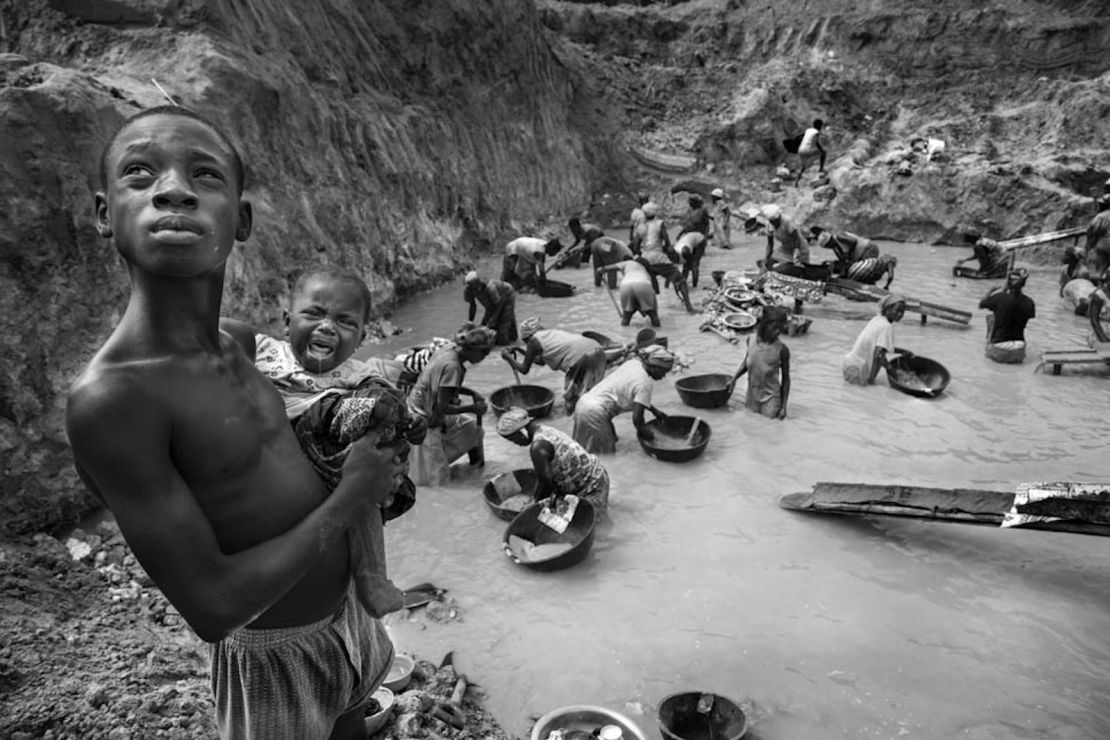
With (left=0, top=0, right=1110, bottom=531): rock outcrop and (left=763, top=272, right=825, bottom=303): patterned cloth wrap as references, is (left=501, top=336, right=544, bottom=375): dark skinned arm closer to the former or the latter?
(left=0, top=0, right=1110, bottom=531): rock outcrop

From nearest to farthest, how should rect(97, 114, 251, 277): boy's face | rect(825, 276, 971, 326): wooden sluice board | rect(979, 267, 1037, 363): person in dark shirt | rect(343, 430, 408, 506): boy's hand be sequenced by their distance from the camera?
rect(97, 114, 251, 277): boy's face
rect(343, 430, 408, 506): boy's hand
rect(979, 267, 1037, 363): person in dark shirt
rect(825, 276, 971, 326): wooden sluice board

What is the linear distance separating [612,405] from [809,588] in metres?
2.63

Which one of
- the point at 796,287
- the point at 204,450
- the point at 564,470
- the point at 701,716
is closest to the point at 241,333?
the point at 204,450

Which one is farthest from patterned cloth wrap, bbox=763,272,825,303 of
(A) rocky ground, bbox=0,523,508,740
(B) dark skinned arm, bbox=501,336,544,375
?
(A) rocky ground, bbox=0,523,508,740

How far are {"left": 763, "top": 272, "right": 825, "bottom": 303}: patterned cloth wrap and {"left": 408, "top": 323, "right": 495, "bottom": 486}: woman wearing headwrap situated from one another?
24.2ft

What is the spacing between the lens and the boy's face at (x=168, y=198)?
1350 mm

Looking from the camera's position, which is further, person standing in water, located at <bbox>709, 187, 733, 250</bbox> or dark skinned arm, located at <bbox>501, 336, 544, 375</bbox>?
person standing in water, located at <bbox>709, 187, 733, 250</bbox>

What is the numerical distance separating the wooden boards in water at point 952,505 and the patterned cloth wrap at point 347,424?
470cm

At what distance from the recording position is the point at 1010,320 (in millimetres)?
9242

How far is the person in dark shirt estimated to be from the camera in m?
9.19

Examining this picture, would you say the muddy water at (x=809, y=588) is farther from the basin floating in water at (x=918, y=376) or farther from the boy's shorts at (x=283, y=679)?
the boy's shorts at (x=283, y=679)

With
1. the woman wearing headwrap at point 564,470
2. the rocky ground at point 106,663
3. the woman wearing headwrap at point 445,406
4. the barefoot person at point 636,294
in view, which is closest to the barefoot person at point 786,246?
the barefoot person at point 636,294

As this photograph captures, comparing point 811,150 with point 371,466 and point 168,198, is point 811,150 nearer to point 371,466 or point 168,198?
point 371,466

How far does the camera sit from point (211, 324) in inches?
60.4
